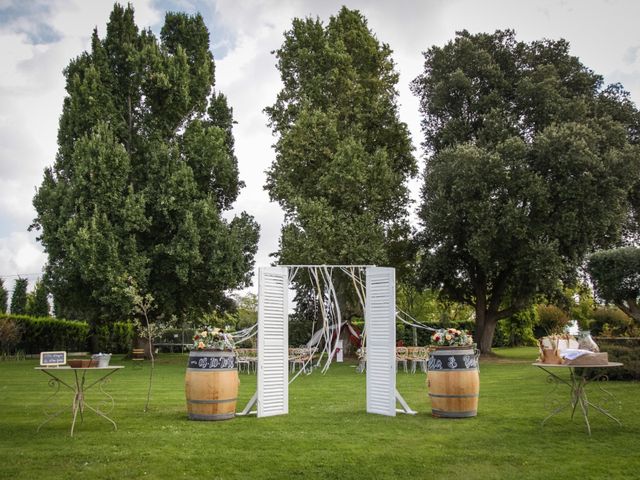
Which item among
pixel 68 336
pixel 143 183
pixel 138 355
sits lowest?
pixel 138 355

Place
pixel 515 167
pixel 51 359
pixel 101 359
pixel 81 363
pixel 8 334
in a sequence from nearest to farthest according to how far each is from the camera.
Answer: pixel 81 363, pixel 51 359, pixel 101 359, pixel 515 167, pixel 8 334

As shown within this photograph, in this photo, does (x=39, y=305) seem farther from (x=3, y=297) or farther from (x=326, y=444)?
(x=326, y=444)

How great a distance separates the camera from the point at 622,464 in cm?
675

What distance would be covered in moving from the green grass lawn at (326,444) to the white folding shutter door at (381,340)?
1.36 ft

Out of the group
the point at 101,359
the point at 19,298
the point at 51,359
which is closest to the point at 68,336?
the point at 19,298

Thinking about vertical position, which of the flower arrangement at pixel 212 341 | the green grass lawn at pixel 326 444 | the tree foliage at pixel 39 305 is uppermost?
the tree foliage at pixel 39 305

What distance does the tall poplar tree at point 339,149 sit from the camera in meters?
25.9

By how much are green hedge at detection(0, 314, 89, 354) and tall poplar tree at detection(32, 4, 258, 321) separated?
167 inches

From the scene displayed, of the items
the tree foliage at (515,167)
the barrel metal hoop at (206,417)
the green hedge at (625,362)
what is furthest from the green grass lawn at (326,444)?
the tree foliage at (515,167)

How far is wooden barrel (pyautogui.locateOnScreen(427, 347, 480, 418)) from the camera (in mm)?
9977

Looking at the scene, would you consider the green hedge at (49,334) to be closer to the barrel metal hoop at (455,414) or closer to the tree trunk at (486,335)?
the tree trunk at (486,335)

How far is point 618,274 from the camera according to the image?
1955cm

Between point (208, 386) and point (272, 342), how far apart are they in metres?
1.33

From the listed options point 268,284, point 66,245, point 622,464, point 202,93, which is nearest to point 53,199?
point 66,245
